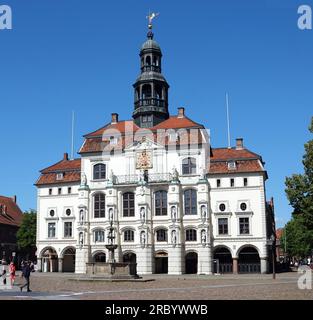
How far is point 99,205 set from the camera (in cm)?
6131

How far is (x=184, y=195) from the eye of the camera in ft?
192

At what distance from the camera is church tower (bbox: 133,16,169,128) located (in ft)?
211

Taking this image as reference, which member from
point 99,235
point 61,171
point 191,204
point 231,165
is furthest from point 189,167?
A: point 61,171

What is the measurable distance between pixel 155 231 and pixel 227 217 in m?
8.54

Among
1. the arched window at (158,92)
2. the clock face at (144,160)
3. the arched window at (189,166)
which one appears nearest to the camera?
the arched window at (189,166)

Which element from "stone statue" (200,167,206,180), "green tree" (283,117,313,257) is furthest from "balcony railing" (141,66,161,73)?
"green tree" (283,117,313,257)

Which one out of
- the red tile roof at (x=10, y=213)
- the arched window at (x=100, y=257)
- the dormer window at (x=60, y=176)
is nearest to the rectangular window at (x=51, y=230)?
the dormer window at (x=60, y=176)

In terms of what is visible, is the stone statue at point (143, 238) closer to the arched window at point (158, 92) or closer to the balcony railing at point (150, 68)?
the arched window at point (158, 92)

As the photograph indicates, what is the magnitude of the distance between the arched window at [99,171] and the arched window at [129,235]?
7673mm

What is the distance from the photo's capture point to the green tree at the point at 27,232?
240 ft

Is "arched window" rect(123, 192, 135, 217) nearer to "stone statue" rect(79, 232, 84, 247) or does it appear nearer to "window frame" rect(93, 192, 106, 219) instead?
"window frame" rect(93, 192, 106, 219)

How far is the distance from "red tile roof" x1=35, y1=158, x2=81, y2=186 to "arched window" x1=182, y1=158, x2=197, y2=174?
13873 millimetres
